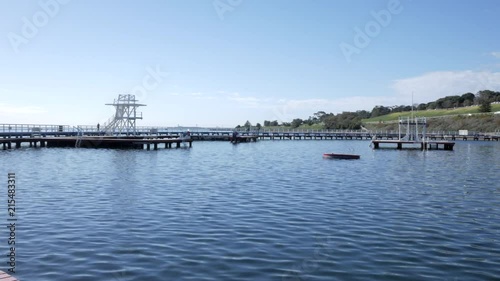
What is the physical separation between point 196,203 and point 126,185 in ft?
24.1

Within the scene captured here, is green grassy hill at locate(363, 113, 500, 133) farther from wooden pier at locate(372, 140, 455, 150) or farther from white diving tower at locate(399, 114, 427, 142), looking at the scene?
wooden pier at locate(372, 140, 455, 150)

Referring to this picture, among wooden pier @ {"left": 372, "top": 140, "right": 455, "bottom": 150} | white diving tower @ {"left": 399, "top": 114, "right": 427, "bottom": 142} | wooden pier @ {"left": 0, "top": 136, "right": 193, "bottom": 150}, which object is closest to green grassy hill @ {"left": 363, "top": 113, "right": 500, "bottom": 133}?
white diving tower @ {"left": 399, "top": 114, "right": 427, "bottom": 142}

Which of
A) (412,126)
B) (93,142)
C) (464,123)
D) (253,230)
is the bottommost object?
(253,230)

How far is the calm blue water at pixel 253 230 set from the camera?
11586mm

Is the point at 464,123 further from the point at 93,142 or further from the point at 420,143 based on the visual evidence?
the point at 93,142

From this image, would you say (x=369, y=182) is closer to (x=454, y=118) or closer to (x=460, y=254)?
(x=460, y=254)

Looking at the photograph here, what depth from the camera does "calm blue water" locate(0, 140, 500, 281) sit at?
38.0 ft

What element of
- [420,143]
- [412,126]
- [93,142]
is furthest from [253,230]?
[412,126]

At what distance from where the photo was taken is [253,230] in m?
15.7

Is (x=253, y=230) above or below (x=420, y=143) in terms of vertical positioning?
below

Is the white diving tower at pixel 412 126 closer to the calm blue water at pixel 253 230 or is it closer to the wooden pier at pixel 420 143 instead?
the wooden pier at pixel 420 143

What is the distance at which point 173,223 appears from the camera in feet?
54.6

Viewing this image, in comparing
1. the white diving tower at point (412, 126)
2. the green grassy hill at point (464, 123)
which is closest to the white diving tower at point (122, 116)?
the white diving tower at point (412, 126)

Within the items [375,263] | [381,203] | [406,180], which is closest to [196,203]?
[381,203]
